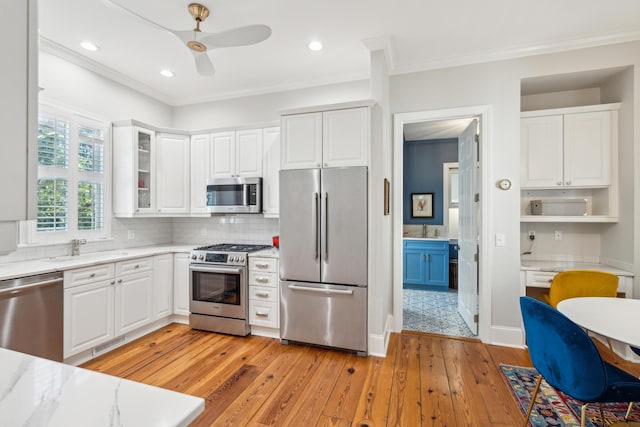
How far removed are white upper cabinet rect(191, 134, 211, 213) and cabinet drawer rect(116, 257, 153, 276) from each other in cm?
92

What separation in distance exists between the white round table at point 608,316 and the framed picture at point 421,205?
396 centimetres

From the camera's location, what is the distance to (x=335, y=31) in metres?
2.81

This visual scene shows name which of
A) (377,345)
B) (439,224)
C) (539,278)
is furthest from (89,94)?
(439,224)

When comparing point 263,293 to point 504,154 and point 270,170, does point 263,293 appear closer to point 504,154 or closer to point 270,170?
point 270,170

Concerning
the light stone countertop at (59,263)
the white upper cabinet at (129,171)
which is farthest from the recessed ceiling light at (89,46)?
the light stone countertop at (59,263)

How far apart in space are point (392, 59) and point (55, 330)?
157 inches

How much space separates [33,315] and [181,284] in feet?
4.90

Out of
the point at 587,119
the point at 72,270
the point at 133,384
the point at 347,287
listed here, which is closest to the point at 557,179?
the point at 587,119

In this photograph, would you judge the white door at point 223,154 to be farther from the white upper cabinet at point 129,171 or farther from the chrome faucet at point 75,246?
the chrome faucet at point 75,246

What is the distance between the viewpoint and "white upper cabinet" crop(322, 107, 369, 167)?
2.92 meters

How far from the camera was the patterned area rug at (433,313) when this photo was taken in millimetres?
3602

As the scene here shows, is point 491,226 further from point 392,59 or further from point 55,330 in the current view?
point 55,330

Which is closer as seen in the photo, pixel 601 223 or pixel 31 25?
pixel 31 25

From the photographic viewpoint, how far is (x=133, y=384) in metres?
0.78
